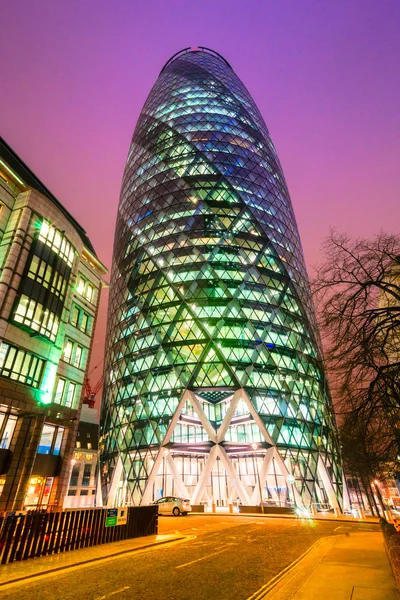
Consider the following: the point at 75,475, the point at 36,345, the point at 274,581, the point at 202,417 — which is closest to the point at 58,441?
the point at 36,345

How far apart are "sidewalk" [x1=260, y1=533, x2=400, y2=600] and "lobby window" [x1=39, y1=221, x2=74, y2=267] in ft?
80.8

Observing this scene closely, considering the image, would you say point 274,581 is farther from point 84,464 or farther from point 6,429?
point 84,464

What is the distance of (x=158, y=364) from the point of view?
35.2 metres

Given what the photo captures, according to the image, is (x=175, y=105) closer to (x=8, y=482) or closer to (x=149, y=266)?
(x=149, y=266)

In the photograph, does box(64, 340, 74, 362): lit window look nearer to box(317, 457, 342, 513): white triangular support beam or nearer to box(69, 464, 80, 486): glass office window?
box(317, 457, 342, 513): white triangular support beam

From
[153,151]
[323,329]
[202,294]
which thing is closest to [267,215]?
[202,294]

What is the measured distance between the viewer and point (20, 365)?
20047mm

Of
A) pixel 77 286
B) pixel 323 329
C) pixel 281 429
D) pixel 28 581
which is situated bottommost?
pixel 28 581

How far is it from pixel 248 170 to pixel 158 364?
112 feet

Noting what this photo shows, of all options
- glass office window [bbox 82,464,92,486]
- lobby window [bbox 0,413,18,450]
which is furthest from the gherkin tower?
glass office window [bbox 82,464,92,486]

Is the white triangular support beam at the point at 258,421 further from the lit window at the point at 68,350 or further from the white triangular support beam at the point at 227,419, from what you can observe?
the lit window at the point at 68,350

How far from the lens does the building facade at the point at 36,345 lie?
18812 millimetres

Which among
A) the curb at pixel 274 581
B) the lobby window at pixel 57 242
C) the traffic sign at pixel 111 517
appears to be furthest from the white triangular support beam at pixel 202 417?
the curb at pixel 274 581

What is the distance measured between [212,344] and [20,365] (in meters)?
19.3
